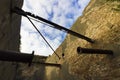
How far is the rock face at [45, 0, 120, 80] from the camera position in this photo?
630 centimetres

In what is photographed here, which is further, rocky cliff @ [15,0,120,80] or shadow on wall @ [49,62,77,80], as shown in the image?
shadow on wall @ [49,62,77,80]

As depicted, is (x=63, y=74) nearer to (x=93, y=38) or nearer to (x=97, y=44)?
(x=93, y=38)

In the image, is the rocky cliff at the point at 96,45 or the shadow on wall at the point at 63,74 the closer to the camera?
the rocky cliff at the point at 96,45

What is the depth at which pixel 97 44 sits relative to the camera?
7.12 metres

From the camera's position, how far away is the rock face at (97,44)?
6.30 meters

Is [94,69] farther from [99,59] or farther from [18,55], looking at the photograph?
[18,55]

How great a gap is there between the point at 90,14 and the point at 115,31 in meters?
2.09

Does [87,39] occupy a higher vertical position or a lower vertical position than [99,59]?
higher

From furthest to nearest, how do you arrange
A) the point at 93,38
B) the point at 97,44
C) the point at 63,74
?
the point at 63,74 < the point at 93,38 < the point at 97,44

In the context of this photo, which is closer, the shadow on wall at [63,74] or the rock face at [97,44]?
the rock face at [97,44]

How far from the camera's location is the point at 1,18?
20.2ft

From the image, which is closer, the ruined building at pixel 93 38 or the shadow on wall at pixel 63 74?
the ruined building at pixel 93 38

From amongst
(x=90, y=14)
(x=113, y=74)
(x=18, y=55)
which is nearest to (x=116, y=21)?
(x=113, y=74)

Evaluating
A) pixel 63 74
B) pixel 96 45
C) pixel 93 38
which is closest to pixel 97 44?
pixel 96 45
